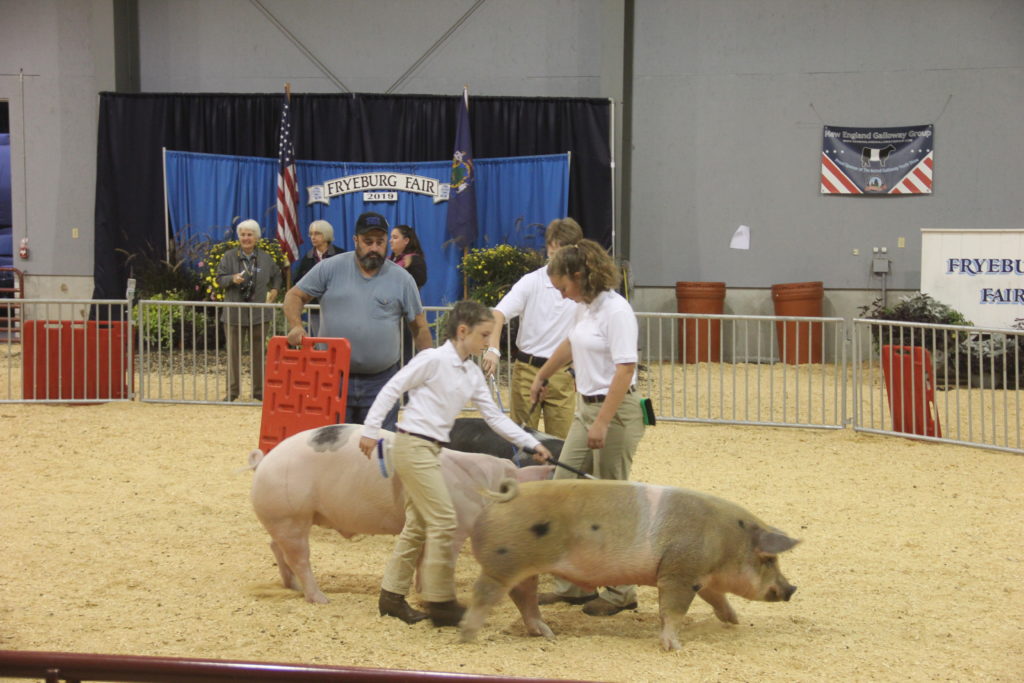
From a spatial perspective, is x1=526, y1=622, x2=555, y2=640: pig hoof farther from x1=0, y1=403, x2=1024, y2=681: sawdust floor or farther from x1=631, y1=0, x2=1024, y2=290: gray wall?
x1=631, y1=0, x2=1024, y2=290: gray wall

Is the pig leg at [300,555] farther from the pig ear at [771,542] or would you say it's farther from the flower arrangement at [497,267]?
the flower arrangement at [497,267]

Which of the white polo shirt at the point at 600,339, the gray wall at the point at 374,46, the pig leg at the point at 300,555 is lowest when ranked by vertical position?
the pig leg at the point at 300,555

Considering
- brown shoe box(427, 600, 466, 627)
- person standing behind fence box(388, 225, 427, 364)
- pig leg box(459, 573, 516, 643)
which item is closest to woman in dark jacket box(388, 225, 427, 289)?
person standing behind fence box(388, 225, 427, 364)

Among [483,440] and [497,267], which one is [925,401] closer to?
[483,440]

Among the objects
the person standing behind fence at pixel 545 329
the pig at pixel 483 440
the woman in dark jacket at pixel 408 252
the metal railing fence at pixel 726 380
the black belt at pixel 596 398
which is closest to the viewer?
the black belt at pixel 596 398

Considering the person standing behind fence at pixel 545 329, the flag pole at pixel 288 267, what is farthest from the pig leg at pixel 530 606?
the flag pole at pixel 288 267

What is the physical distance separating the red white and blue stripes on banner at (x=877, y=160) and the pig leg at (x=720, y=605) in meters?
11.1

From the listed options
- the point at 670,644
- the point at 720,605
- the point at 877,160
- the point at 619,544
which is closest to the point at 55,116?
the point at 877,160

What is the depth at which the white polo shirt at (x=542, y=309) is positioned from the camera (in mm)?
6383

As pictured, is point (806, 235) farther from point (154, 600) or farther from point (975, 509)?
point (154, 600)

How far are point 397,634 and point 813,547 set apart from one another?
2705 millimetres

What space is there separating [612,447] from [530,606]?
0.84 metres

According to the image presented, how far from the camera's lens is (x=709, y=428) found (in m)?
10.2

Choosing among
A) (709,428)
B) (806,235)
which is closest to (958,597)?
(709,428)
